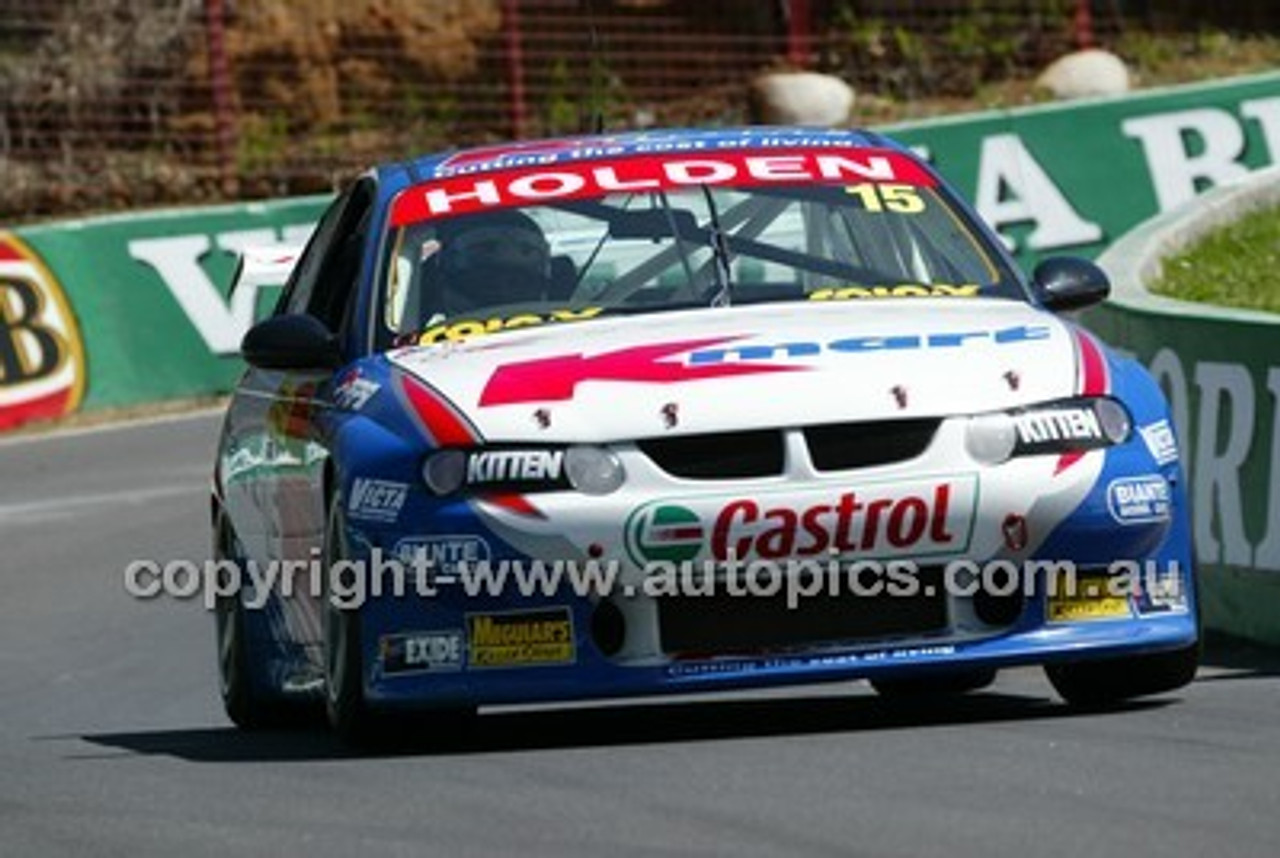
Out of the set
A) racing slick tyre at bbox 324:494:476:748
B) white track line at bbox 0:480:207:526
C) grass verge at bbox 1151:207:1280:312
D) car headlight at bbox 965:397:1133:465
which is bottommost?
white track line at bbox 0:480:207:526

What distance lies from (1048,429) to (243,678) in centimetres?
282

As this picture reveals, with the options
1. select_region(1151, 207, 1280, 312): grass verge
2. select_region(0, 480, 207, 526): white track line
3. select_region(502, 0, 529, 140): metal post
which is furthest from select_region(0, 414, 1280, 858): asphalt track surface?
select_region(502, 0, 529, 140): metal post

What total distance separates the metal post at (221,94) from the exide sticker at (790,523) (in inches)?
805

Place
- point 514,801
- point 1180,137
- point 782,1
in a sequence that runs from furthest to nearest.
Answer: point 782,1, point 1180,137, point 514,801

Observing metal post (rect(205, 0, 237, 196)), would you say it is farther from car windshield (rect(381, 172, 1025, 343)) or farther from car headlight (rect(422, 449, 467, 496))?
car headlight (rect(422, 449, 467, 496))

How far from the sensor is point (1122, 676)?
30.7ft

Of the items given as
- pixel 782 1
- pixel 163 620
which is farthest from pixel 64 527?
pixel 782 1

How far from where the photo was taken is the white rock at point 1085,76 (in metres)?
29.4

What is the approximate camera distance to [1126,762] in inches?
320

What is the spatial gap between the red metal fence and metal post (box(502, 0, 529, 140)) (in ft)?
0.06

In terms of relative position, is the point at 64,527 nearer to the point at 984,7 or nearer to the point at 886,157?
the point at 886,157

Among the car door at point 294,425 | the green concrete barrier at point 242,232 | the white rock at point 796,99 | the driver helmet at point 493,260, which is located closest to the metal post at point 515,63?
the white rock at point 796,99

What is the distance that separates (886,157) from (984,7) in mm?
20513

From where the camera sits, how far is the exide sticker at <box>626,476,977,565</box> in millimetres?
8672
